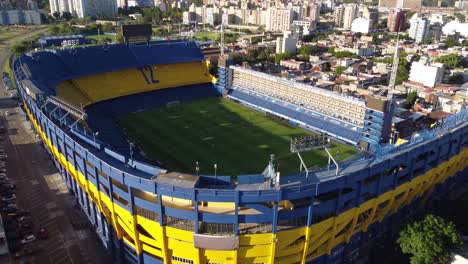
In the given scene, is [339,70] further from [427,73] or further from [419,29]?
[419,29]

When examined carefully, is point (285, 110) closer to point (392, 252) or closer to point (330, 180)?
point (392, 252)

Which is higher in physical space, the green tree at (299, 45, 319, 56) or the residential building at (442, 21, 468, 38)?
the residential building at (442, 21, 468, 38)

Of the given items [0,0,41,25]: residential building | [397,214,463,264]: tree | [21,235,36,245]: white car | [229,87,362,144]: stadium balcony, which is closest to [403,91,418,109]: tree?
[229,87,362,144]: stadium balcony

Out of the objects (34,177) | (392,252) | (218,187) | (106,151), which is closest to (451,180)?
(392,252)

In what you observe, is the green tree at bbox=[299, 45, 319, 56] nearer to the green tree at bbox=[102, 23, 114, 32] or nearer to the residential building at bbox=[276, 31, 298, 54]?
the residential building at bbox=[276, 31, 298, 54]

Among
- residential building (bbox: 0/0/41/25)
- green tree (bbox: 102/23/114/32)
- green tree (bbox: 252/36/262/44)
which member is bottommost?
green tree (bbox: 252/36/262/44)

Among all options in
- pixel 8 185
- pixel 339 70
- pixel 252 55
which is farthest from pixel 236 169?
pixel 252 55
